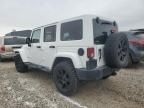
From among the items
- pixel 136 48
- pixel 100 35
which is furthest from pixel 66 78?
pixel 136 48

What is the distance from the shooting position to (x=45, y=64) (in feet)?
17.1

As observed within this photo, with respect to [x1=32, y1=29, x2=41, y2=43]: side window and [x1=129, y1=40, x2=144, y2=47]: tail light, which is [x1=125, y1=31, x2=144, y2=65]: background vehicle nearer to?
[x1=129, y1=40, x2=144, y2=47]: tail light

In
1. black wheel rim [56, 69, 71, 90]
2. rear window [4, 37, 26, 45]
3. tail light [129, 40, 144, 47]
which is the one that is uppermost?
rear window [4, 37, 26, 45]

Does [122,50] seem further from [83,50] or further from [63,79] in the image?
[63,79]

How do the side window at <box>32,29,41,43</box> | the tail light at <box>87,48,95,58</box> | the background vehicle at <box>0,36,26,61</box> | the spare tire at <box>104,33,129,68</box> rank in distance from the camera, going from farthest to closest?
the background vehicle at <box>0,36,26,61</box>, the side window at <box>32,29,41,43</box>, the spare tire at <box>104,33,129,68</box>, the tail light at <box>87,48,95,58</box>

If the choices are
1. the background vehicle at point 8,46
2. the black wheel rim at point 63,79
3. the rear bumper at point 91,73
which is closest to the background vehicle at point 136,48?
the rear bumper at point 91,73

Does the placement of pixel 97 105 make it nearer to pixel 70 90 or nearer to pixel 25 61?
pixel 70 90

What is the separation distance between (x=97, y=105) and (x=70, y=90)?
78 cm

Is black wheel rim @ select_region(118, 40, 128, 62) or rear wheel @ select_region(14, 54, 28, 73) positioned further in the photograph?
rear wheel @ select_region(14, 54, 28, 73)

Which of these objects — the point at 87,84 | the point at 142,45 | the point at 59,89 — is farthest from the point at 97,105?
the point at 142,45

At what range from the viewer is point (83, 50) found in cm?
382

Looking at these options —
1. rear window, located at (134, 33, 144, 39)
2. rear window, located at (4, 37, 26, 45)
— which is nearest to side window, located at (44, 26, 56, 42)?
rear window, located at (134, 33, 144, 39)

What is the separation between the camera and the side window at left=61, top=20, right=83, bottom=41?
399 cm

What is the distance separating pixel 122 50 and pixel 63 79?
1.74m
